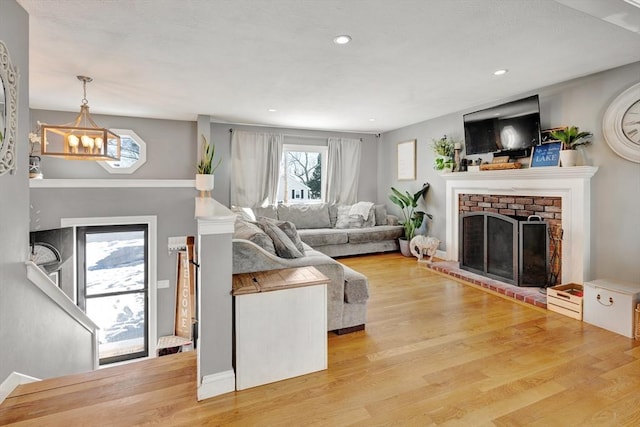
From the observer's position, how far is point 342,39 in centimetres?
250

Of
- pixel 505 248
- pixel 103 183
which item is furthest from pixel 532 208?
pixel 103 183

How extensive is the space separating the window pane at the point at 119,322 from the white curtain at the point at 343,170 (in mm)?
3758

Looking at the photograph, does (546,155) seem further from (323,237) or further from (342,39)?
(323,237)

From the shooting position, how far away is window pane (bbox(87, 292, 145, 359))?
4.61 metres

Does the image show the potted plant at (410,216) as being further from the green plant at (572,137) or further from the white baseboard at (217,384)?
the white baseboard at (217,384)

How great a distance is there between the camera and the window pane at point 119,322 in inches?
181

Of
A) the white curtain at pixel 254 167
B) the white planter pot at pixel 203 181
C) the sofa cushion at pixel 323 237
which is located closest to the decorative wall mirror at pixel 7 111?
the white planter pot at pixel 203 181

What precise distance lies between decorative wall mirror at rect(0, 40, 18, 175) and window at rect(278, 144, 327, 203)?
15.0ft

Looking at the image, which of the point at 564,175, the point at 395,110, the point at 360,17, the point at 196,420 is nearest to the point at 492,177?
the point at 564,175

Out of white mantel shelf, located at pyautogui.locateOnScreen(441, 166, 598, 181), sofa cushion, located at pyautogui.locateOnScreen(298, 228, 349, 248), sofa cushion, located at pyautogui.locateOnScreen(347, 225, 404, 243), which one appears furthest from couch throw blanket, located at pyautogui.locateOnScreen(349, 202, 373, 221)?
white mantel shelf, located at pyautogui.locateOnScreen(441, 166, 598, 181)

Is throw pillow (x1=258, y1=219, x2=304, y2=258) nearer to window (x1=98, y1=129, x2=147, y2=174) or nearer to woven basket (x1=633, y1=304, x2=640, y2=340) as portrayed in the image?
woven basket (x1=633, y1=304, x2=640, y2=340)

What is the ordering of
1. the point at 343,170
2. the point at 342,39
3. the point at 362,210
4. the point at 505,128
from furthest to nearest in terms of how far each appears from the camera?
the point at 343,170, the point at 362,210, the point at 505,128, the point at 342,39

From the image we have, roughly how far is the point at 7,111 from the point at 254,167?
4.21 meters

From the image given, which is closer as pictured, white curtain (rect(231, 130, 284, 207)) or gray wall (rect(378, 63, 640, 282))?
gray wall (rect(378, 63, 640, 282))
